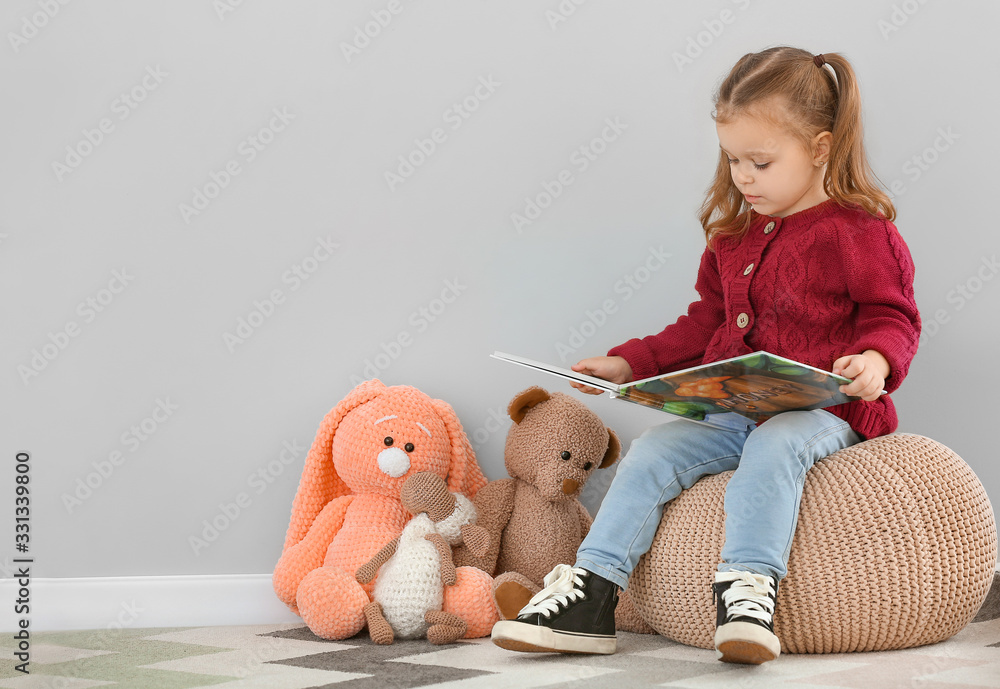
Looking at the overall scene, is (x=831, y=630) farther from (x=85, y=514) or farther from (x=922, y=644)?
(x=85, y=514)

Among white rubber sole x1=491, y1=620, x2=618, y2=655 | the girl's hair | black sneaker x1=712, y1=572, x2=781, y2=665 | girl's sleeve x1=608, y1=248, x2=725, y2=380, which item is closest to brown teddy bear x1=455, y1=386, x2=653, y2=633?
girl's sleeve x1=608, y1=248, x2=725, y2=380

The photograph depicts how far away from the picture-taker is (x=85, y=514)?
1.42m

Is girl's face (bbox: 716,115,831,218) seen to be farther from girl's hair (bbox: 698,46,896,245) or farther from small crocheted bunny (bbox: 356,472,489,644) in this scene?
small crocheted bunny (bbox: 356,472,489,644)

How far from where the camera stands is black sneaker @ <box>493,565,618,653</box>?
102 centimetres

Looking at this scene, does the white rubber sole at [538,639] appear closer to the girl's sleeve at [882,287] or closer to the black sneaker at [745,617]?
the black sneaker at [745,617]

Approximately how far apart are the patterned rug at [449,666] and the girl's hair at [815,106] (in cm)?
59

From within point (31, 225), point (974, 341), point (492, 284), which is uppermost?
point (31, 225)

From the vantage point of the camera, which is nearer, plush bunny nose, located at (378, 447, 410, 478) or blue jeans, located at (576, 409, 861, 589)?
blue jeans, located at (576, 409, 861, 589)

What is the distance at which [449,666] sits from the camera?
102 cm

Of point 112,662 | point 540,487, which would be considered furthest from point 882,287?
point 112,662

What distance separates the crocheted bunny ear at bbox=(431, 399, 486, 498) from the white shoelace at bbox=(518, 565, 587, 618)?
0.32 meters

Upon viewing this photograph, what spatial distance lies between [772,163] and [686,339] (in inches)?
12.2

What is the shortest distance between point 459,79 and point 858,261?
0.73m

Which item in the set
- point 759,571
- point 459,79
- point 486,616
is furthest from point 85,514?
point 759,571
